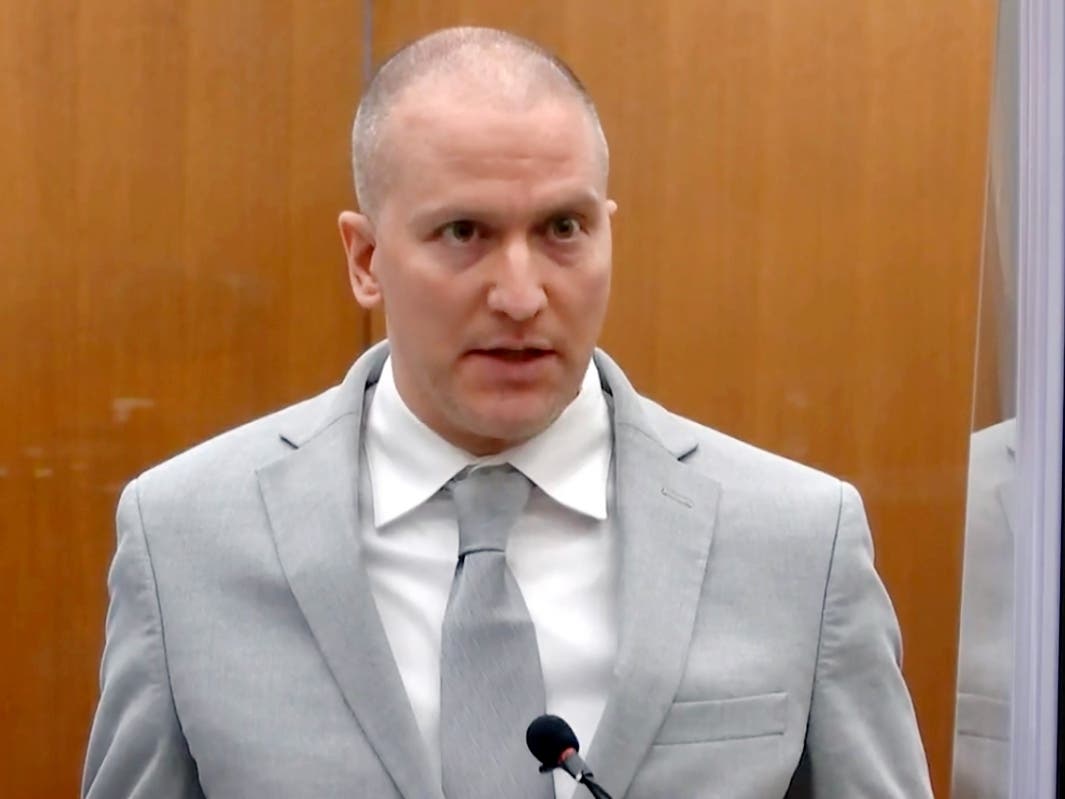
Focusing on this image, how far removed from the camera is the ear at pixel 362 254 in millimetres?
1312

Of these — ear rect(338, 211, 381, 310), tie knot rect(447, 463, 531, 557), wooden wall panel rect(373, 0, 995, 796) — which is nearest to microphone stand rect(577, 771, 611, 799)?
tie knot rect(447, 463, 531, 557)

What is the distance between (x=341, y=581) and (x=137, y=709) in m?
0.20

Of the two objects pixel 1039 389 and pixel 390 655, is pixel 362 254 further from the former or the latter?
pixel 1039 389

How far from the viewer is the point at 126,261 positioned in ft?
7.57

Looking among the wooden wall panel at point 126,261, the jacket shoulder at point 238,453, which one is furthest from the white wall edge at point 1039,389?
the wooden wall panel at point 126,261

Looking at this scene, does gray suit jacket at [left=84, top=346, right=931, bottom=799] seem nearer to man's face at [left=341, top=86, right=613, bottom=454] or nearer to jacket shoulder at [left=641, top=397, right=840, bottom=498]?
jacket shoulder at [left=641, top=397, right=840, bottom=498]

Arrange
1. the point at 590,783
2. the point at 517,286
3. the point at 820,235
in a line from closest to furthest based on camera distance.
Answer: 1. the point at 590,783
2. the point at 517,286
3. the point at 820,235

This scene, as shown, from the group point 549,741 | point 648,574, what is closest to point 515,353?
point 648,574

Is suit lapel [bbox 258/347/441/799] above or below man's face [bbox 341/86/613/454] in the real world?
below

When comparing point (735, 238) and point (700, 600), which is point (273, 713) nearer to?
point (700, 600)

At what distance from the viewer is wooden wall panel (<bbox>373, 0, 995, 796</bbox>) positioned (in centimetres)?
223

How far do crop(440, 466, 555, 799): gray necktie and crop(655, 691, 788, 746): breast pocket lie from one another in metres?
0.11

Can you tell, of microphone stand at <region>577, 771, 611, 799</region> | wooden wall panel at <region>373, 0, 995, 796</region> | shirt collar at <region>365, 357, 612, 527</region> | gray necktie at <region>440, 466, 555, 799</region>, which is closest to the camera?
microphone stand at <region>577, 771, 611, 799</region>

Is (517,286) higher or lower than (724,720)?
higher
